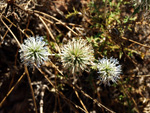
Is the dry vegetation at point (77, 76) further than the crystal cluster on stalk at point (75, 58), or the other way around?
the dry vegetation at point (77, 76)

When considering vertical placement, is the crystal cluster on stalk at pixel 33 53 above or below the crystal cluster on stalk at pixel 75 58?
above

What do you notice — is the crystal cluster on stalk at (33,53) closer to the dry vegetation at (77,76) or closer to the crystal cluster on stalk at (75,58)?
the crystal cluster on stalk at (75,58)

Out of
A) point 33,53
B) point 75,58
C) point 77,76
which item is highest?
point 33,53

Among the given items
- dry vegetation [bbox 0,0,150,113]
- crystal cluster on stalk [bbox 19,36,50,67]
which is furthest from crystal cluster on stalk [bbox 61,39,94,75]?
dry vegetation [bbox 0,0,150,113]

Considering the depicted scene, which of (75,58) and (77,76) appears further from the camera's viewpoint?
(77,76)

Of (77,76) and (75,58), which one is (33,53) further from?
(77,76)

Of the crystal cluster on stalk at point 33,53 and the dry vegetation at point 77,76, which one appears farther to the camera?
the dry vegetation at point 77,76

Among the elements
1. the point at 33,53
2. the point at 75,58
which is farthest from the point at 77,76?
the point at 33,53

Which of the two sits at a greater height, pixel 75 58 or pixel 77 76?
pixel 75 58

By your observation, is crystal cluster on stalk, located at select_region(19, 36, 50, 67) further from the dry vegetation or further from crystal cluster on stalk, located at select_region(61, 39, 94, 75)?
the dry vegetation

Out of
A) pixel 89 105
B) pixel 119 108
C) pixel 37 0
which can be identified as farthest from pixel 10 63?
pixel 119 108

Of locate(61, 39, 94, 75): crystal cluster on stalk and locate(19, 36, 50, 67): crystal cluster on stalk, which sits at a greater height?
locate(19, 36, 50, 67): crystal cluster on stalk

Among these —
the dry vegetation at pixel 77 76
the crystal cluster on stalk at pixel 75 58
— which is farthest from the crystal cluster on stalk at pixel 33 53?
the dry vegetation at pixel 77 76
